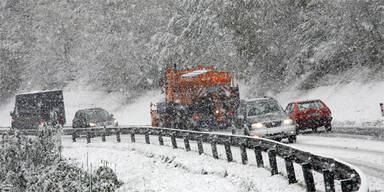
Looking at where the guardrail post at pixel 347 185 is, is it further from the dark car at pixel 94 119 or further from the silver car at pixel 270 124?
the dark car at pixel 94 119

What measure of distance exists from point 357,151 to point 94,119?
61.1 ft

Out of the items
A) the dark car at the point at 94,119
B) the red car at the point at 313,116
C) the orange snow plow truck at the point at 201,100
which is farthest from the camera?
the dark car at the point at 94,119

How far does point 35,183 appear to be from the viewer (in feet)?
46.5

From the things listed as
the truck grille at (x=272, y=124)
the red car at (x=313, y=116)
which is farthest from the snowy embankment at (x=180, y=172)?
the red car at (x=313, y=116)

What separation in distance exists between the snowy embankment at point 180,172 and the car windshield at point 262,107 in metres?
2.71

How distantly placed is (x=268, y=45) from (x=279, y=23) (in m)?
1.65

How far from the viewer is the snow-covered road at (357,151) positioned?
33.2 feet

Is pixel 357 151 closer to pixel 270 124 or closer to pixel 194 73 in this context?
pixel 270 124

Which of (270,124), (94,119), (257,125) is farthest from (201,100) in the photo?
(94,119)

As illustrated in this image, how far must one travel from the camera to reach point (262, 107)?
1819cm

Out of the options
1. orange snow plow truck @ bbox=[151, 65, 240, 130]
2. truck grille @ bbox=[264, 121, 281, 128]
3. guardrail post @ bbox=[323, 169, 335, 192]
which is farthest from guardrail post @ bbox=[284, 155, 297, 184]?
orange snow plow truck @ bbox=[151, 65, 240, 130]

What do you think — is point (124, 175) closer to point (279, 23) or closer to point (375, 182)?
point (375, 182)

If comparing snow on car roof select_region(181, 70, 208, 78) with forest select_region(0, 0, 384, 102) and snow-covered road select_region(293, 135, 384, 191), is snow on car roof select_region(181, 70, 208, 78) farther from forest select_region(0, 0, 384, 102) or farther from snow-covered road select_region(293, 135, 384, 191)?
forest select_region(0, 0, 384, 102)

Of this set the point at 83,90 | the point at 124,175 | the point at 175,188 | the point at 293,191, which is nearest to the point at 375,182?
the point at 293,191
